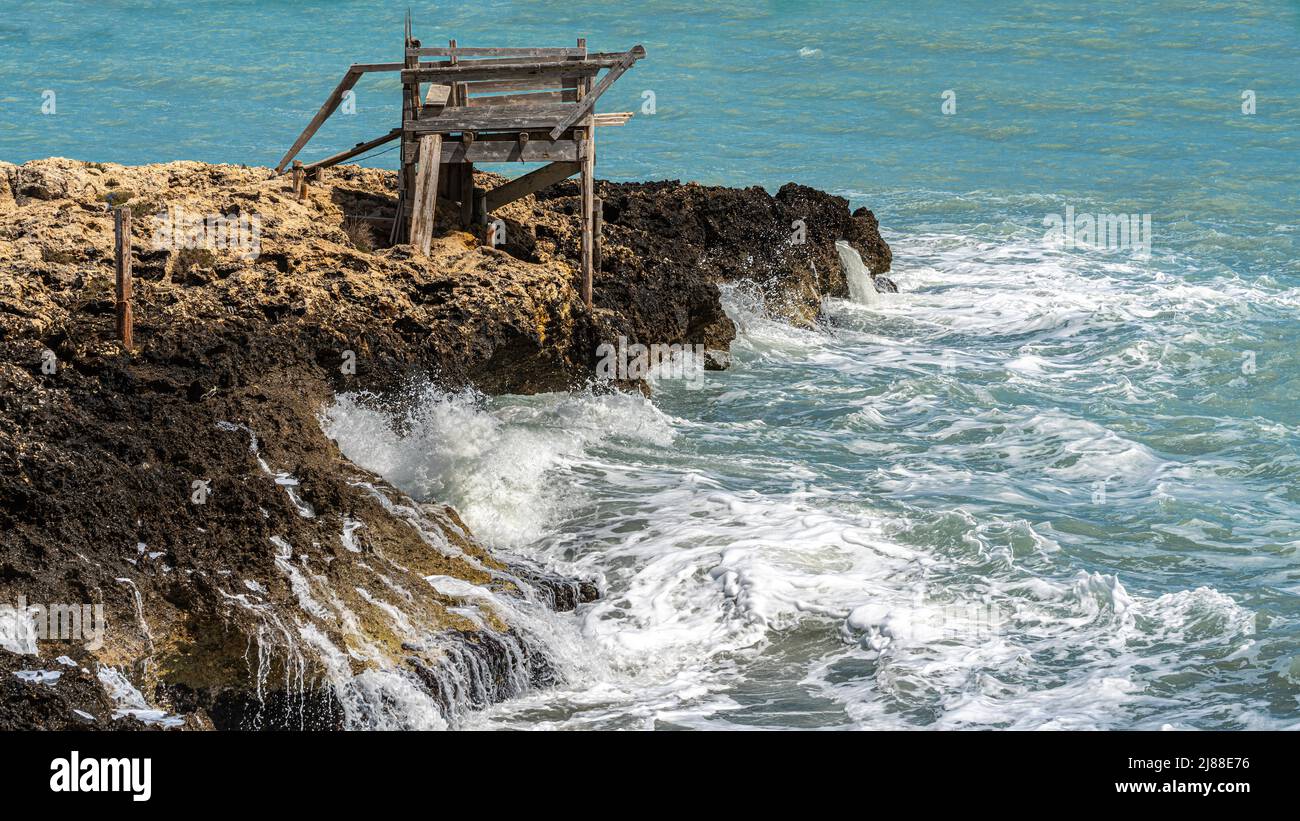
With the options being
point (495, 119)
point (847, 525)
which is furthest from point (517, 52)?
point (847, 525)

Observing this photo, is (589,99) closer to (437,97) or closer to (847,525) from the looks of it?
(437,97)

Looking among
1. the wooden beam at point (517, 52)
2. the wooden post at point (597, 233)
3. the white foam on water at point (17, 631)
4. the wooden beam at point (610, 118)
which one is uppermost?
the wooden beam at point (517, 52)

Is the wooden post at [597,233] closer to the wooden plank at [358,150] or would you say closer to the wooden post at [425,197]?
the wooden post at [425,197]

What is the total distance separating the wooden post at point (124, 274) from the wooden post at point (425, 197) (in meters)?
3.39

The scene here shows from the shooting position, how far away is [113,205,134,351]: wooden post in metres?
12.7

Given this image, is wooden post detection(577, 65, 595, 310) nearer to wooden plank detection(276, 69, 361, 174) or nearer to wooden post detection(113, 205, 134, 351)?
wooden plank detection(276, 69, 361, 174)

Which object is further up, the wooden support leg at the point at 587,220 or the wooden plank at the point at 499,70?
the wooden plank at the point at 499,70

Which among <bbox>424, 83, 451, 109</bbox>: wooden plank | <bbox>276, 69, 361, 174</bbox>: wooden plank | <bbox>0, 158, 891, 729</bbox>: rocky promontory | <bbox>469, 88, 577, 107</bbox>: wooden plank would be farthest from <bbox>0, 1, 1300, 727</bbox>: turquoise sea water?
<bbox>276, 69, 361, 174</bbox>: wooden plank

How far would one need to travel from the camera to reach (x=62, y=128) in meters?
33.7

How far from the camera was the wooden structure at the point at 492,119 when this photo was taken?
51.5ft

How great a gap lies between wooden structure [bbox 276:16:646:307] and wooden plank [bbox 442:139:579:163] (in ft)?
0.03

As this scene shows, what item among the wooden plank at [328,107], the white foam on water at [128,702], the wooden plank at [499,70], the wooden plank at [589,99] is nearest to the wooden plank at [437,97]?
the wooden plank at [499,70]

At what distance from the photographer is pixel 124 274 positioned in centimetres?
1285
